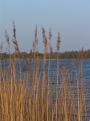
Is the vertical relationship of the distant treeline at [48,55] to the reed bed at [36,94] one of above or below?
above

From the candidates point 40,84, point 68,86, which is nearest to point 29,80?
point 40,84

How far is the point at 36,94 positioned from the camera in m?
4.69

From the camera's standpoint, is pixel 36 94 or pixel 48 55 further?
pixel 36 94

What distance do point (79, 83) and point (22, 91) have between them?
656 millimetres

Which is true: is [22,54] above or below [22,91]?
above

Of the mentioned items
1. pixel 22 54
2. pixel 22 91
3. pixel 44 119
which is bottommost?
pixel 44 119

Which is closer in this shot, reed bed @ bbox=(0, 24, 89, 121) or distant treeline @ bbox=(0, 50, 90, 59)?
distant treeline @ bbox=(0, 50, 90, 59)

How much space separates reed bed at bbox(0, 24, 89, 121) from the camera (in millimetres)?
4605

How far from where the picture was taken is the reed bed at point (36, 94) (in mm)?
4605

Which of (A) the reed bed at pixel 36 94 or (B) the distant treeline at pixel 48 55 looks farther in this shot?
(A) the reed bed at pixel 36 94

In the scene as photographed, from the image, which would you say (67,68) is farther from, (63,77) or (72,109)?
(72,109)

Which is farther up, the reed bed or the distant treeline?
the distant treeline

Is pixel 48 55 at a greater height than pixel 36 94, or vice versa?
pixel 48 55

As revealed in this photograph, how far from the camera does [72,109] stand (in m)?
4.88
